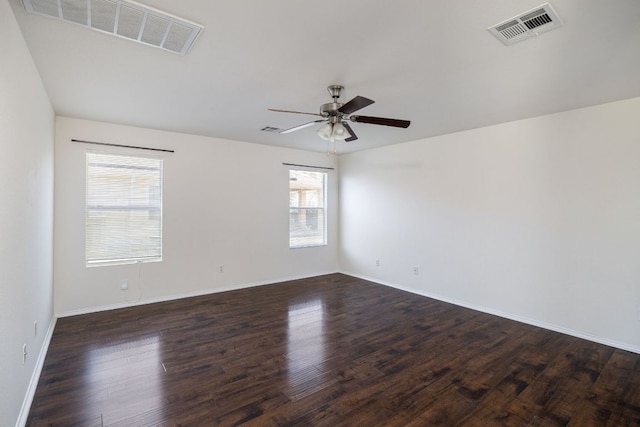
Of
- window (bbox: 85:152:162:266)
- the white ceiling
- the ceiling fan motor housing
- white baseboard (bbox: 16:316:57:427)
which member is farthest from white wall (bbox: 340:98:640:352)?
white baseboard (bbox: 16:316:57:427)

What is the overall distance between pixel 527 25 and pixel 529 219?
2660mm

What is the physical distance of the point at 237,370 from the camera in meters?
2.69

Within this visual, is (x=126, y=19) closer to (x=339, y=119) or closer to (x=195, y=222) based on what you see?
(x=339, y=119)

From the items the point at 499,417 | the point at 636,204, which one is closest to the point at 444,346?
the point at 499,417

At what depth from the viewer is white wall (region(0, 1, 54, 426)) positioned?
5.59 feet

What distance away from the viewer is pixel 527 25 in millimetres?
1926

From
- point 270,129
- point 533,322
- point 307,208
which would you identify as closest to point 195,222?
point 270,129

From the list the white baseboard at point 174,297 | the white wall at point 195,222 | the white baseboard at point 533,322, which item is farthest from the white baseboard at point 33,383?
the white baseboard at point 533,322

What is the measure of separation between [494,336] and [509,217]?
155cm

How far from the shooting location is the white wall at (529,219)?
323cm

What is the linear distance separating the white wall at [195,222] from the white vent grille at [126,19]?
8.71ft

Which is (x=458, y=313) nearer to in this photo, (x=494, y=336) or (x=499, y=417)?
(x=494, y=336)

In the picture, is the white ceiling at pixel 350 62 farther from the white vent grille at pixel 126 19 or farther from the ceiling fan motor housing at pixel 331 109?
the ceiling fan motor housing at pixel 331 109

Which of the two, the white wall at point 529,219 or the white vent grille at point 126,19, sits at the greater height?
the white vent grille at point 126,19
